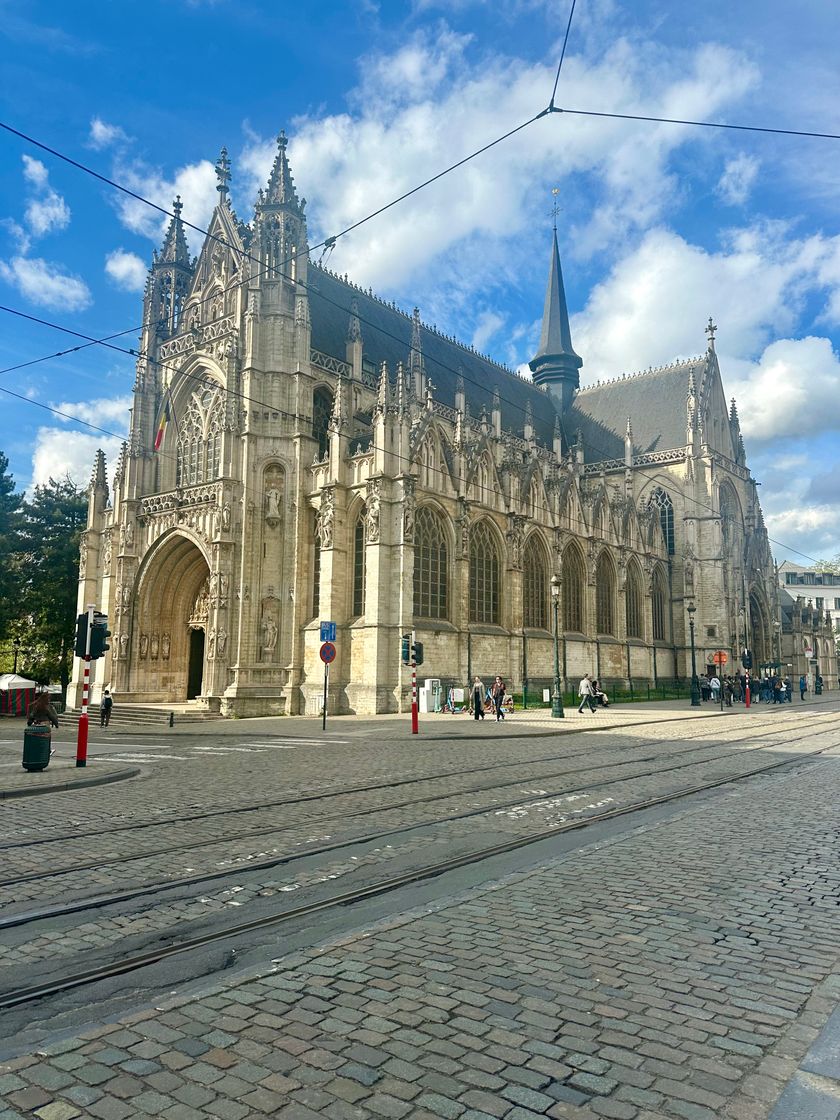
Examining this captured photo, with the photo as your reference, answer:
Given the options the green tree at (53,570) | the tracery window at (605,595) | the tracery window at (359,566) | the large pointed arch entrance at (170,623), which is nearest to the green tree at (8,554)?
the green tree at (53,570)

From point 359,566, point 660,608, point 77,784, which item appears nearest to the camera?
point 77,784

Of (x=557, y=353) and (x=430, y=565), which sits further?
(x=557, y=353)

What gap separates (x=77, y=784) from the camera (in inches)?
460

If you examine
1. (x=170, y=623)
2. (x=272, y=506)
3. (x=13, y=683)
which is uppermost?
(x=272, y=506)

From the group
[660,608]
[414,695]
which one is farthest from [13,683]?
[660,608]

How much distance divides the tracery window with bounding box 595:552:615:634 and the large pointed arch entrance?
21175 millimetres

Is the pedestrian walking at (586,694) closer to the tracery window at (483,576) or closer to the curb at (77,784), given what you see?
the tracery window at (483,576)

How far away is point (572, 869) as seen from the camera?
636 cm

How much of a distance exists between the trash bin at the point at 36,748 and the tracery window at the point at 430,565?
721 inches

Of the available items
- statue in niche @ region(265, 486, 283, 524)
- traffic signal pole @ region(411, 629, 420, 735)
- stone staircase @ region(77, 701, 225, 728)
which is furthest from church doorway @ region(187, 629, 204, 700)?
traffic signal pole @ region(411, 629, 420, 735)

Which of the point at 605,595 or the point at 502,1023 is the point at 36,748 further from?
the point at 605,595

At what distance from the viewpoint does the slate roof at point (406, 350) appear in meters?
36.3

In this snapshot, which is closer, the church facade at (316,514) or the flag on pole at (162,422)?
the church facade at (316,514)

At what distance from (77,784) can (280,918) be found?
773 cm
